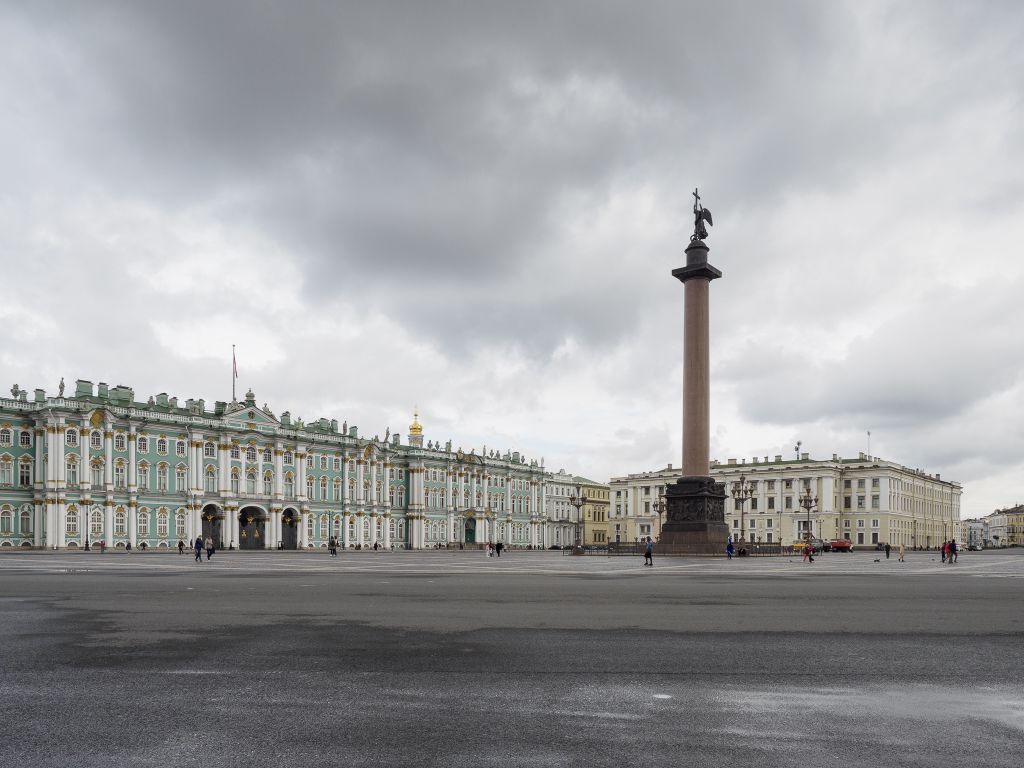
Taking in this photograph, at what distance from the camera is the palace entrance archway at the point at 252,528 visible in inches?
4053

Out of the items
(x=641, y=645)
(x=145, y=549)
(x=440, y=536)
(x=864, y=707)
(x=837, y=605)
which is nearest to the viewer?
(x=864, y=707)

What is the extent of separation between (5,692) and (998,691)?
10.8 metres

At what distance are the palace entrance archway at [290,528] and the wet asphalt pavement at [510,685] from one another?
294 feet

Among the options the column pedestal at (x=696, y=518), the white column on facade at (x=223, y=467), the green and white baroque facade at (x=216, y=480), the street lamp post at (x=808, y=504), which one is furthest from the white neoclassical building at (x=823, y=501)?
the column pedestal at (x=696, y=518)

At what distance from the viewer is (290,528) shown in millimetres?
107812

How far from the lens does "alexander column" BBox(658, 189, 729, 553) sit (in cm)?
5931

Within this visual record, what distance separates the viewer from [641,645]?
43.2ft

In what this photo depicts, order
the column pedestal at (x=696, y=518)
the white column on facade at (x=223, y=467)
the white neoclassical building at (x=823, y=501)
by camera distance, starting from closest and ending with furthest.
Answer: the column pedestal at (x=696, y=518) → the white column on facade at (x=223, y=467) → the white neoclassical building at (x=823, y=501)

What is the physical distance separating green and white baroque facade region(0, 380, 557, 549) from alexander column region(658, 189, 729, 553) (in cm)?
5732

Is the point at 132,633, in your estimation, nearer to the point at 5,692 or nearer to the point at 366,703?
the point at 5,692

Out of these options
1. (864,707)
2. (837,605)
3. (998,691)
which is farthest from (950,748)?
(837,605)

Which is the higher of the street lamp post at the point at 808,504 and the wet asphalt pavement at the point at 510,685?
the wet asphalt pavement at the point at 510,685

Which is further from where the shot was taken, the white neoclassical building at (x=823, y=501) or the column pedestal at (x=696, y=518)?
the white neoclassical building at (x=823, y=501)

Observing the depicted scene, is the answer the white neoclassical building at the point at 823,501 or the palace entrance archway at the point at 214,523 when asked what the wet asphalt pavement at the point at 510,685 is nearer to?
the palace entrance archway at the point at 214,523
